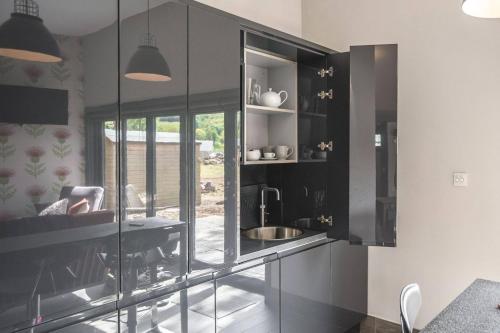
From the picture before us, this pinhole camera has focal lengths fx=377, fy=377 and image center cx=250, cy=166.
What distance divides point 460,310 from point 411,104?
162cm

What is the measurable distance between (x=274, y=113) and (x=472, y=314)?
5.84 feet

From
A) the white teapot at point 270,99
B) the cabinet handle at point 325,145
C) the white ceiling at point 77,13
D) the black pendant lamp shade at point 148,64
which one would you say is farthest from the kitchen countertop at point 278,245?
the white ceiling at point 77,13

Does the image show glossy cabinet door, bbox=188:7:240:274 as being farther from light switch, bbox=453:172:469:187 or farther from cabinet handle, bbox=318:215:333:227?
light switch, bbox=453:172:469:187

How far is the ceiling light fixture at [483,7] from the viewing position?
4.49 feet

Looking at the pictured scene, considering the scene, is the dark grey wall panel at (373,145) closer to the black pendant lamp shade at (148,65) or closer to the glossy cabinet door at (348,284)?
the glossy cabinet door at (348,284)

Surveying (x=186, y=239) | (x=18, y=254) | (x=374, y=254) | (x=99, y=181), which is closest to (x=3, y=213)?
(x=18, y=254)

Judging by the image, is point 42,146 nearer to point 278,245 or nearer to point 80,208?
point 80,208

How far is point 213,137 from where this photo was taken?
1.85 m

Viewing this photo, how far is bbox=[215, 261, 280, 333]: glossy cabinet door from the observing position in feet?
6.27

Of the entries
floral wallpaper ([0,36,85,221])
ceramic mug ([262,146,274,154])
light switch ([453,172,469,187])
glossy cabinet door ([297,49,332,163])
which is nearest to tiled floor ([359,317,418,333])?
light switch ([453,172,469,187])

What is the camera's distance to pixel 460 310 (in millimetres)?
1550

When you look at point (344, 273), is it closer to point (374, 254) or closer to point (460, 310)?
point (374, 254)

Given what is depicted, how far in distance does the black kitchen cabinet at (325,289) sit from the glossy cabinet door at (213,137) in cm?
56

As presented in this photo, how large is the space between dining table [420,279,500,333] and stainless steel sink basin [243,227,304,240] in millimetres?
1212
